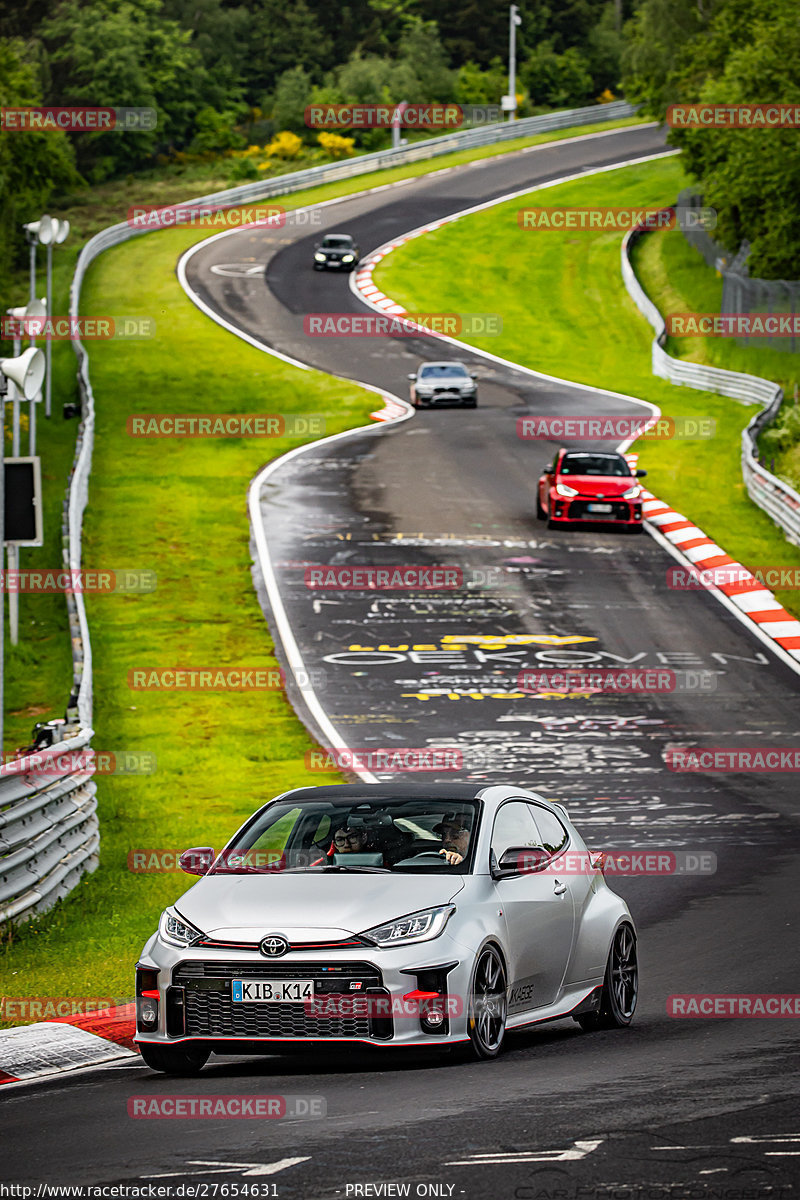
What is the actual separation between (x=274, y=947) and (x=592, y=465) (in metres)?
28.0

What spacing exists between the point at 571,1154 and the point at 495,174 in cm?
8273

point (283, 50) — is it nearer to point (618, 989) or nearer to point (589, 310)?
point (589, 310)

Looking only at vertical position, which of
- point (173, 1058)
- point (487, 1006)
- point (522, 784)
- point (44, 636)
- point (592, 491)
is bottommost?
point (44, 636)

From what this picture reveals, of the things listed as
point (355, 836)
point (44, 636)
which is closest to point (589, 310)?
point (44, 636)

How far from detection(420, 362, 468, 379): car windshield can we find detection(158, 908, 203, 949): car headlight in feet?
133

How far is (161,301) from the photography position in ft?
205

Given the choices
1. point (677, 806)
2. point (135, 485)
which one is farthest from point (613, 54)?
point (677, 806)

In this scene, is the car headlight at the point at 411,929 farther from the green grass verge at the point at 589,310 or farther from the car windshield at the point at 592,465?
the car windshield at the point at 592,465

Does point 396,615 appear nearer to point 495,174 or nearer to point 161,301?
point 161,301

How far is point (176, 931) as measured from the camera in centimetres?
869

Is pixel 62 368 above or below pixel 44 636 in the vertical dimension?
above

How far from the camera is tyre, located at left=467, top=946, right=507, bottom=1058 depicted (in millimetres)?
8469

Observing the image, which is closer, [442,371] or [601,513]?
[601,513]

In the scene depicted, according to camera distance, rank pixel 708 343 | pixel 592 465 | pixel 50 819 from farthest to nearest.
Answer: pixel 708 343 → pixel 592 465 → pixel 50 819
